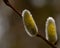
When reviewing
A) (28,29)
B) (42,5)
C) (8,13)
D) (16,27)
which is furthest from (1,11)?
(28,29)

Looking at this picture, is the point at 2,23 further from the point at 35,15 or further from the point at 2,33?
the point at 35,15

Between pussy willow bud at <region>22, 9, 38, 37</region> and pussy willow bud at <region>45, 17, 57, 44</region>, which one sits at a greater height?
pussy willow bud at <region>22, 9, 38, 37</region>

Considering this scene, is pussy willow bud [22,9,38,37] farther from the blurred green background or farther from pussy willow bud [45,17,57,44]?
the blurred green background

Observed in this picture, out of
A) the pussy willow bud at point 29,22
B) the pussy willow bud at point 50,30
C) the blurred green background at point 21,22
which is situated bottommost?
the blurred green background at point 21,22

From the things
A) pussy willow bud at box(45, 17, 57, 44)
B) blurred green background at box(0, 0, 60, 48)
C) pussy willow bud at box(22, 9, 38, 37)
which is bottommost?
blurred green background at box(0, 0, 60, 48)

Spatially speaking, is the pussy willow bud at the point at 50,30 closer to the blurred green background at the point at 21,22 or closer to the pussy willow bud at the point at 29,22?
the pussy willow bud at the point at 29,22

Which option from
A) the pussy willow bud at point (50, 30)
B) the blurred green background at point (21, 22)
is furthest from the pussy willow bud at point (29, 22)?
the blurred green background at point (21, 22)

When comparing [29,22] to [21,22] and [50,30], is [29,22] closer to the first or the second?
[50,30]

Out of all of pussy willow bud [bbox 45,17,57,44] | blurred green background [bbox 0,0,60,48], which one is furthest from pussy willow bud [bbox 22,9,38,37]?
blurred green background [bbox 0,0,60,48]
